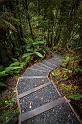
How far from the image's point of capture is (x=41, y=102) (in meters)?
6.37

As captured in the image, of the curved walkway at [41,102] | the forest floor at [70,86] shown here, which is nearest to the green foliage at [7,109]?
the curved walkway at [41,102]

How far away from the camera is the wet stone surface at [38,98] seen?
6.29 meters

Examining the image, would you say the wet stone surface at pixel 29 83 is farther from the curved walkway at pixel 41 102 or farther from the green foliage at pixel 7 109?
the green foliage at pixel 7 109

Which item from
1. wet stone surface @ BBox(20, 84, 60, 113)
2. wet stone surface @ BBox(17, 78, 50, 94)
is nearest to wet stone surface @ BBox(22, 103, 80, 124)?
wet stone surface @ BBox(20, 84, 60, 113)

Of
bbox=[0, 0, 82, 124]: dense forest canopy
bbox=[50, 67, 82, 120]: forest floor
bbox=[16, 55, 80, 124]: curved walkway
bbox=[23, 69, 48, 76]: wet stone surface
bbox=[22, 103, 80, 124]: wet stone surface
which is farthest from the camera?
bbox=[0, 0, 82, 124]: dense forest canopy

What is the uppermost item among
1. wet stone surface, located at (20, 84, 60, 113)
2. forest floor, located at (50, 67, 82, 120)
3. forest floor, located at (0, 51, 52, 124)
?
forest floor, located at (50, 67, 82, 120)

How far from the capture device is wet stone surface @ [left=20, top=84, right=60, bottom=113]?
629 centimetres

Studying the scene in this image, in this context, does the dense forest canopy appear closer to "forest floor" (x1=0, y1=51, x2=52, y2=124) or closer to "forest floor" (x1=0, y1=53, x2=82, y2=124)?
"forest floor" (x1=0, y1=51, x2=52, y2=124)

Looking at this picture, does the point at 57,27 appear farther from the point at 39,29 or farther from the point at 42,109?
the point at 42,109

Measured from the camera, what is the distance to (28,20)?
11391mm

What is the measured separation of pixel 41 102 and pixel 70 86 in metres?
1.16

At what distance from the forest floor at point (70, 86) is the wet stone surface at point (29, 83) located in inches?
15.6

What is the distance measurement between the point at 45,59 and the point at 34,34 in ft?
8.44

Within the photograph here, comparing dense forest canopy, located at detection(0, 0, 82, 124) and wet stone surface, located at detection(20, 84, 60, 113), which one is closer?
wet stone surface, located at detection(20, 84, 60, 113)
